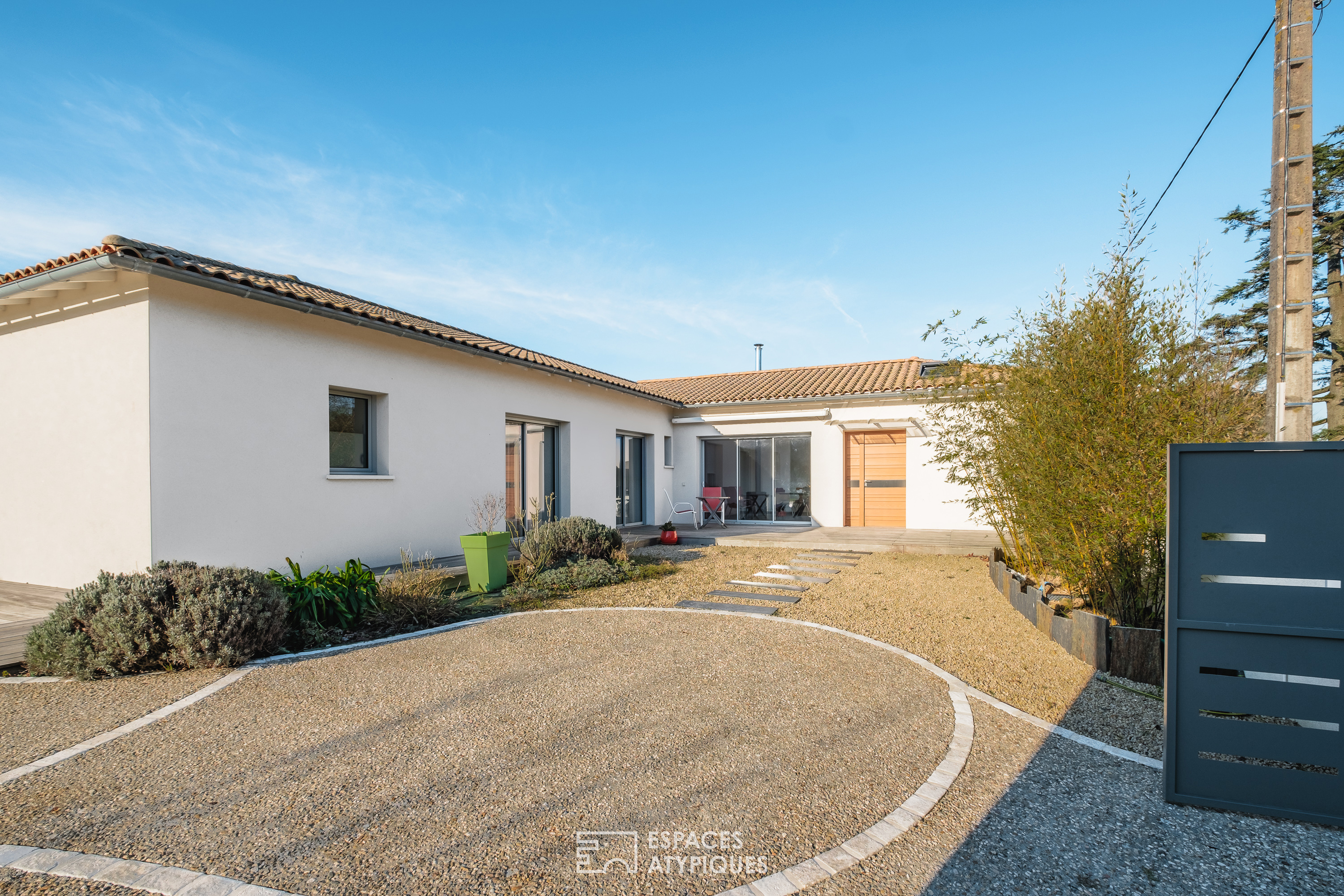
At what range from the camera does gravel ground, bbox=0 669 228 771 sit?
301 centimetres

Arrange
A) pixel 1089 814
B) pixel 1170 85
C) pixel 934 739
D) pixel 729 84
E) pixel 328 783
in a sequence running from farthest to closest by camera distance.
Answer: pixel 729 84 → pixel 1170 85 → pixel 934 739 → pixel 328 783 → pixel 1089 814

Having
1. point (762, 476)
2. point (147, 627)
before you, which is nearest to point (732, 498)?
point (762, 476)

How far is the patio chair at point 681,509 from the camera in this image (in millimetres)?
13438

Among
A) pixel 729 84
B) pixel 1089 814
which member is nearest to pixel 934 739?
pixel 1089 814

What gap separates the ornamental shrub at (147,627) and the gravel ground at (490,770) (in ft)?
1.54

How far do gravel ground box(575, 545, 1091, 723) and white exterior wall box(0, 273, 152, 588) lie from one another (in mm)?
3899

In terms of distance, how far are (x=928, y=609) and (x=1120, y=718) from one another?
2678mm

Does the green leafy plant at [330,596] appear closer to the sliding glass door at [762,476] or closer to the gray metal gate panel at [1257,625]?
the gray metal gate panel at [1257,625]

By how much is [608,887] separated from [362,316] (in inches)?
250

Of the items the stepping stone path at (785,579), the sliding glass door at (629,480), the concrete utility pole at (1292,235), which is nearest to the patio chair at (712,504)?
the sliding glass door at (629,480)

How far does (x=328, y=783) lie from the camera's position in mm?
2576

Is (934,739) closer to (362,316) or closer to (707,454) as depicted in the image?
(362,316)

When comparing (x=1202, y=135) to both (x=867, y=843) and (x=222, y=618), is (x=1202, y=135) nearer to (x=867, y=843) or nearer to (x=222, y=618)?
(x=867, y=843)

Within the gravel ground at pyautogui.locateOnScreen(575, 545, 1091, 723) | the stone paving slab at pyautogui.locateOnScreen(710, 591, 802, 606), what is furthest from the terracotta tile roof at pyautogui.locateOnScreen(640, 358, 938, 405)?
the stone paving slab at pyautogui.locateOnScreen(710, 591, 802, 606)
